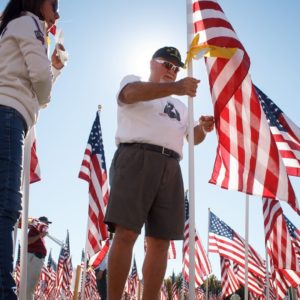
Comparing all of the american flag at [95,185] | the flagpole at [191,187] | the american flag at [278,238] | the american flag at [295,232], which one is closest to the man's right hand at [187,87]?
the flagpole at [191,187]

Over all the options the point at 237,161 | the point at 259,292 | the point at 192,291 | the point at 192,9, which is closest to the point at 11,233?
the point at 192,291

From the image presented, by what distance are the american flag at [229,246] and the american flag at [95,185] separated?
5740mm

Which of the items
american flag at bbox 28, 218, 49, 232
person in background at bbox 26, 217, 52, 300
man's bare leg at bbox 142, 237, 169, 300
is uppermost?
american flag at bbox 28, 218, 49, 232

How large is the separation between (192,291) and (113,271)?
582mm

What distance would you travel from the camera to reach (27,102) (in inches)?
102

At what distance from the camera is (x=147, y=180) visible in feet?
11.0

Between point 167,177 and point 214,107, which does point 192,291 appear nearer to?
point 167,177

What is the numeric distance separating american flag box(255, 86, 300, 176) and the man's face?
4664 mm

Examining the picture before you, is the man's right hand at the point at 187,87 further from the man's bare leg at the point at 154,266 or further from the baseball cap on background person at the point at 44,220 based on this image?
the baseball cap on background person at the point at 44,220

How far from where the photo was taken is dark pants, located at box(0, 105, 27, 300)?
212cm

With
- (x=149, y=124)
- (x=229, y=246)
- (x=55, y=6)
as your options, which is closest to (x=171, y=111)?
(x=149, y=124)

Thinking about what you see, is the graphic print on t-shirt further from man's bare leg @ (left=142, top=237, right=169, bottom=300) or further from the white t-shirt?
man's bare leg @ (left=142, top=237, right=169, bottom=300)

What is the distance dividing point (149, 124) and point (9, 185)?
1506mm

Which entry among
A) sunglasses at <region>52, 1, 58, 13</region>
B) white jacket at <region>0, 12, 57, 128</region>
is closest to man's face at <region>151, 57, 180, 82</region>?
sunglasses at <region>52, 1, 58, 13</region>
